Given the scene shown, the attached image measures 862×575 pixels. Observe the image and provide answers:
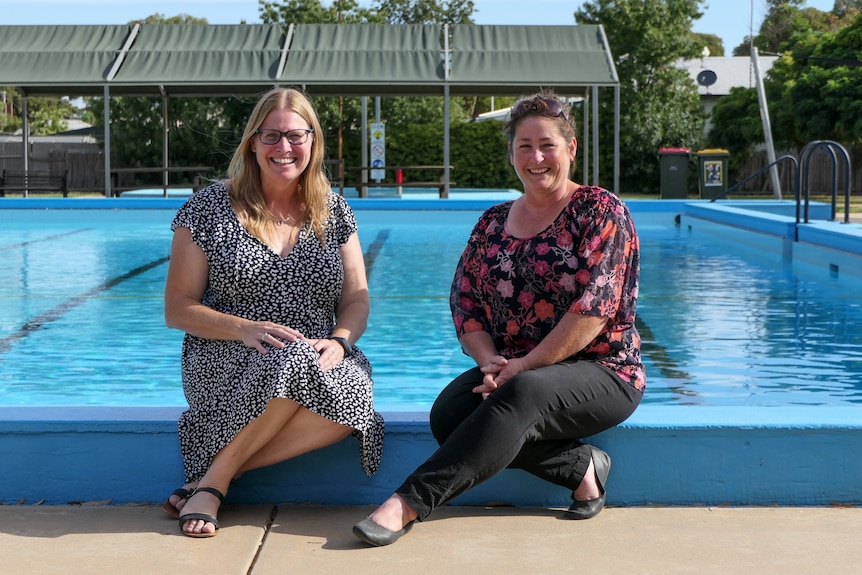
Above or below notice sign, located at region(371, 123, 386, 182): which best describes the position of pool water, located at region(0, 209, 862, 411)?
below

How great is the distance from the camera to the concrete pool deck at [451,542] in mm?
2650

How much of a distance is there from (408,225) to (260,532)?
12919mm

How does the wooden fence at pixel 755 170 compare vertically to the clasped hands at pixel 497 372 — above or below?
above

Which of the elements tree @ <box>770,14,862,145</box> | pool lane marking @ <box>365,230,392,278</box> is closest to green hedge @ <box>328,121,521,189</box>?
tree @ <box>770,14,862,145</box>

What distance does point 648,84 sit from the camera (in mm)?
27531

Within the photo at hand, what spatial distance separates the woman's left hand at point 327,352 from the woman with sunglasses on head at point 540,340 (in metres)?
0.32

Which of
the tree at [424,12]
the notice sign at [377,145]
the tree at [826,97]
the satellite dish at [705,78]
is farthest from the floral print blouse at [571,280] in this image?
the tree at [424,12]

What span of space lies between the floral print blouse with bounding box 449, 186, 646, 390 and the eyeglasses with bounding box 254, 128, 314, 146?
0.63 m

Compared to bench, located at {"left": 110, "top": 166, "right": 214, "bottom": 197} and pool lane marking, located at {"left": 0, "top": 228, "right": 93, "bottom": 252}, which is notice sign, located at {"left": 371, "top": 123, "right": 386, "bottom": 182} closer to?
bench, located at {"left": 110, "top": 166, "right": 214, "bottom": 197}

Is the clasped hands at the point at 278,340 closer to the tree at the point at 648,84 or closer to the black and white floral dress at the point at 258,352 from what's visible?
the black and white floral dress at the point at 258,352

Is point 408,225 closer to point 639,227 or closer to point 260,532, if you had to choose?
point 639,227

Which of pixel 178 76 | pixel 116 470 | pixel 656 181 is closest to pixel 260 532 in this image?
pixel 116 470

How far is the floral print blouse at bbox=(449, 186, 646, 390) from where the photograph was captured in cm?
300

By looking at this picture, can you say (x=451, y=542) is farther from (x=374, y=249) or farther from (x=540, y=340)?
(x=374, y=249)
